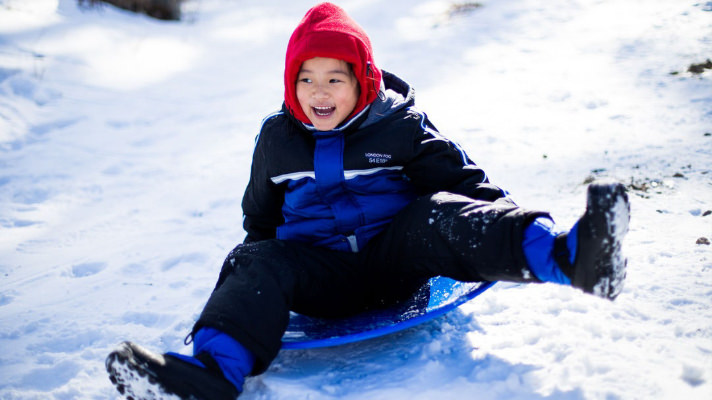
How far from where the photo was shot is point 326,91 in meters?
1.76

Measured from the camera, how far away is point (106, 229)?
264cm

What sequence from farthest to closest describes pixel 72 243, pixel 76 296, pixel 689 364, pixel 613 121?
pixel 613 121, pixel 72 243, pixel 76 296, pixel 689 364

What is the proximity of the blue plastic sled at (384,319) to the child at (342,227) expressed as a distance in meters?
0.05

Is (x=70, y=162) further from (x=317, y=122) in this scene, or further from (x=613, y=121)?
(x=613, y=121)

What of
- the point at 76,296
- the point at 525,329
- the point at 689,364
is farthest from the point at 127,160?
the point at 689,364

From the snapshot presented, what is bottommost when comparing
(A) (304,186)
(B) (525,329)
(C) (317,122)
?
(B) (525,329)

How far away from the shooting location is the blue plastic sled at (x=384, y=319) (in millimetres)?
1507

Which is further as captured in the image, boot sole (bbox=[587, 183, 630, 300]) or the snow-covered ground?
the snow-covered ground

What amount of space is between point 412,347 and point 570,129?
6.64 feet

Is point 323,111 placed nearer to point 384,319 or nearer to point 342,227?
point 342,227

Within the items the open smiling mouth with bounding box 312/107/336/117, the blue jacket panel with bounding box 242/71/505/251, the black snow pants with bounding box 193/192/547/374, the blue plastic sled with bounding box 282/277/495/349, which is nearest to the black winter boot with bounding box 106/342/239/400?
the black snow pants with bounding box 193/192/547/374

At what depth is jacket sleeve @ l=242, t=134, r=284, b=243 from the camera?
6.21 ft

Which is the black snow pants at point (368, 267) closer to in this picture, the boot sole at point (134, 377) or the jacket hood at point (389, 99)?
the boot sole at point (134, 377)

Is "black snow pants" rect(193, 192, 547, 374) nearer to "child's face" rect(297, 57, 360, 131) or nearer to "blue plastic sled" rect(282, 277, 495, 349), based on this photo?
"blue plastic sled" rect(282, 277, 495, 349)
